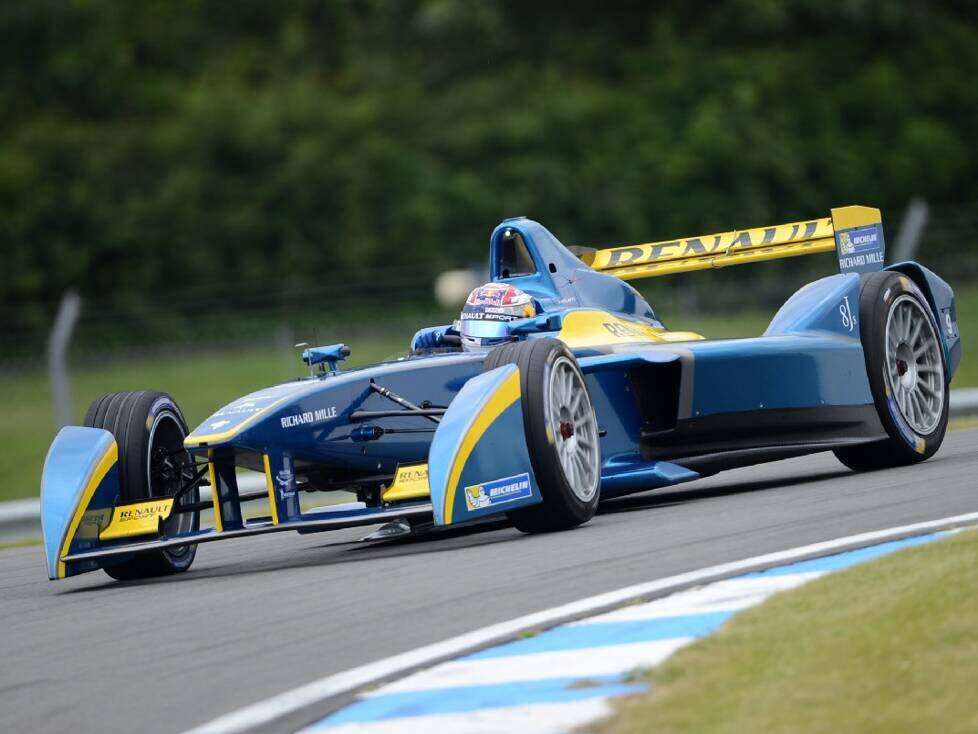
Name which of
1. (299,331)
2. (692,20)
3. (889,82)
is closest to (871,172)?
(889,82)

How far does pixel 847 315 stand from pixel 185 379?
10.1 metres

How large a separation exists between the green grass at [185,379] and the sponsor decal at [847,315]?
7.78 m

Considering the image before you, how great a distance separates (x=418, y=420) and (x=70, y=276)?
23058 millimetres

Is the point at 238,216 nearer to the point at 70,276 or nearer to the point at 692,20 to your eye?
the point at 70,276

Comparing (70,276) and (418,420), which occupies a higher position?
(70,276)

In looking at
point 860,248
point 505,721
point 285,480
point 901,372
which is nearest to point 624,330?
point 901,372

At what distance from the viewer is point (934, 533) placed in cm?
667

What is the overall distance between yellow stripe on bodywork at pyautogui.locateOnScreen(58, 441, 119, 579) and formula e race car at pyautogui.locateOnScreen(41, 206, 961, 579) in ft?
0.04

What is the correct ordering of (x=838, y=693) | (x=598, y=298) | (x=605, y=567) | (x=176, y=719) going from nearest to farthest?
(x=838, y=693) < (x=176, y=719) < (x=605, y=567) < (x=598, y=298)

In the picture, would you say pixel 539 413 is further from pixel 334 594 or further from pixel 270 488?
pixel 334 594

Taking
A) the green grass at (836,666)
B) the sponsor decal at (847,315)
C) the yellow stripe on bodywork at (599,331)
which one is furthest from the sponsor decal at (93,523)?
the sponsor decal at (847,315)

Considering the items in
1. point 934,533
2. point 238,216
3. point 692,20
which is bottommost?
point 934,533

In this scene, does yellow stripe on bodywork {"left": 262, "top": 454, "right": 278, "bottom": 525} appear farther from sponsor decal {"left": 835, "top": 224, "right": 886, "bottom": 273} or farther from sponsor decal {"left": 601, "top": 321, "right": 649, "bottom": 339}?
sponsor decal {"left": 835, "top": 224, "right": 886, "bottom": 273}

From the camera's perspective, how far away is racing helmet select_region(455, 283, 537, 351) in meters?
9.45
